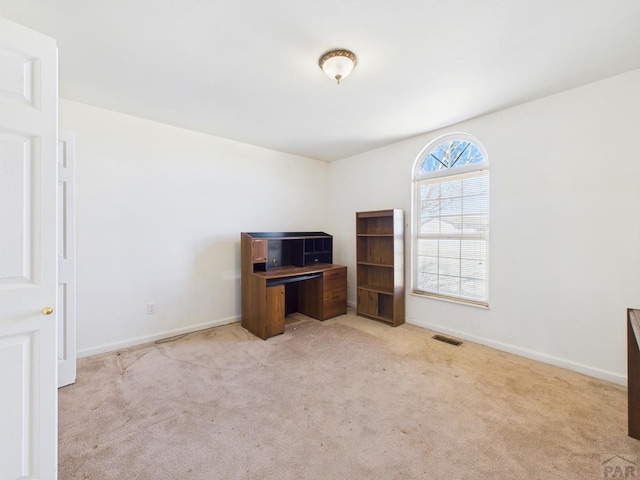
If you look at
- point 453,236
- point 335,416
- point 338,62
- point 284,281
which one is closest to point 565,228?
point 453,236

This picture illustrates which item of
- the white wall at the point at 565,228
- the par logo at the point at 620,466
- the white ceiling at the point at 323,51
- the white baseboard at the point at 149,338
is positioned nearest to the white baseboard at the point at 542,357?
the white wall at the point at 565,228

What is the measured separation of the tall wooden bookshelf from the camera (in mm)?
3635

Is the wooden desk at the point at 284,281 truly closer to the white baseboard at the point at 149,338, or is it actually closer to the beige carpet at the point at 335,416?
the white baseboard at the point at 149,338

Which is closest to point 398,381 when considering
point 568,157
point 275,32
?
point 568,157

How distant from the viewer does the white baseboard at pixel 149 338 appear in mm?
2740

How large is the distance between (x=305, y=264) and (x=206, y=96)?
251cm

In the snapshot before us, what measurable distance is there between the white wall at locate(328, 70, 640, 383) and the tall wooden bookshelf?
2.48 feet

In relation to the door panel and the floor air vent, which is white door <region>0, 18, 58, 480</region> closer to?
the door panel

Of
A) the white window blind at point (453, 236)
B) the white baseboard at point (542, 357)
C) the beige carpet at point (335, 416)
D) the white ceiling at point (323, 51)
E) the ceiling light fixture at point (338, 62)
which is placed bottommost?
the beige carpet at point (335, 416)

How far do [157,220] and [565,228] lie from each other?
4.23 meters

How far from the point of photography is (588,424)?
178 centimetres

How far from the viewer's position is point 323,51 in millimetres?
1934

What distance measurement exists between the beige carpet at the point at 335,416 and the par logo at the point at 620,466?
0.05ft

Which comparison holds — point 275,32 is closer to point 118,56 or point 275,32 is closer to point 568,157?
point 118,56
